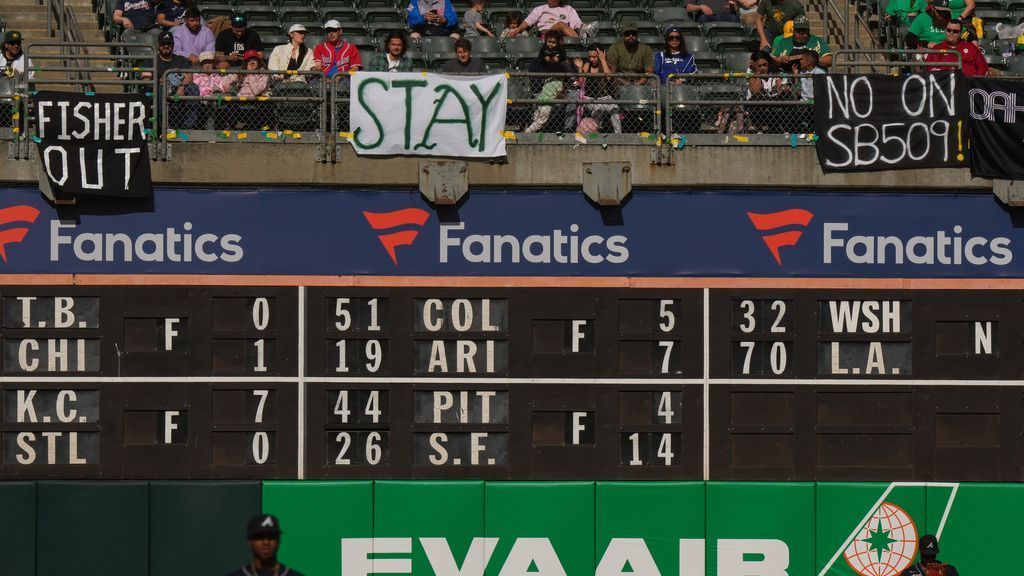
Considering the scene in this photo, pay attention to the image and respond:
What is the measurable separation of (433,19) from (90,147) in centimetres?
596

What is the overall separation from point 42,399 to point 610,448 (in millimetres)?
5389

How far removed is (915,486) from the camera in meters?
16.7

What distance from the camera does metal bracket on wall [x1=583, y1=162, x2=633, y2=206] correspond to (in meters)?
16.7

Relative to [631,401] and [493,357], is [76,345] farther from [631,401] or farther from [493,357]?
[631,401]

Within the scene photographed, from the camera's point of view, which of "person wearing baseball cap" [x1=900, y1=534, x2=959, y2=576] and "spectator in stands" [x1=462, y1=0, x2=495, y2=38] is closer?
"person wearing baseball cap" [x1=900, y1=534, x2=959, y2=576]

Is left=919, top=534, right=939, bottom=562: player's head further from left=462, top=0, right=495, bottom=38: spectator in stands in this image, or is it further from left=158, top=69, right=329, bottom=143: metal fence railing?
left=462, top=0, right=495, bottom=38: spectator in stands

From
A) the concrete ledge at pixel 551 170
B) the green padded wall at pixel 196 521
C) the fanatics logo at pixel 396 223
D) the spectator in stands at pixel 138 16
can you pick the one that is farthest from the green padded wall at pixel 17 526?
the spectator in stands at pixel 138 16

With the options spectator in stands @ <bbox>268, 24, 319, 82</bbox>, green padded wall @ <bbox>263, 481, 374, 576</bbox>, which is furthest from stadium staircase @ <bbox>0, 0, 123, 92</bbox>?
green padded wall @ <bbox>263, 481, 374, 576</bbox>

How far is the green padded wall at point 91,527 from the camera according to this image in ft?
53.9

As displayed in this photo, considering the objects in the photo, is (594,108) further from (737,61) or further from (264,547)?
(264,547)

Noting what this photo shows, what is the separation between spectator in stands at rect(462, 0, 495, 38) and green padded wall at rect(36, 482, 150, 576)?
25.5ft

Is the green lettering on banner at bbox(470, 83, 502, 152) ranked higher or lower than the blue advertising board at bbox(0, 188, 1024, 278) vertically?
higher

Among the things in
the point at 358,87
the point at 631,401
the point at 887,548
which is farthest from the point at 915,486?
the point at 358,87

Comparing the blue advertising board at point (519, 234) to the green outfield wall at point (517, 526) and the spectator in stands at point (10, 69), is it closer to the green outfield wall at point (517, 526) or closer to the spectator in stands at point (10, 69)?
the spectator in stands at point (10, 69)
